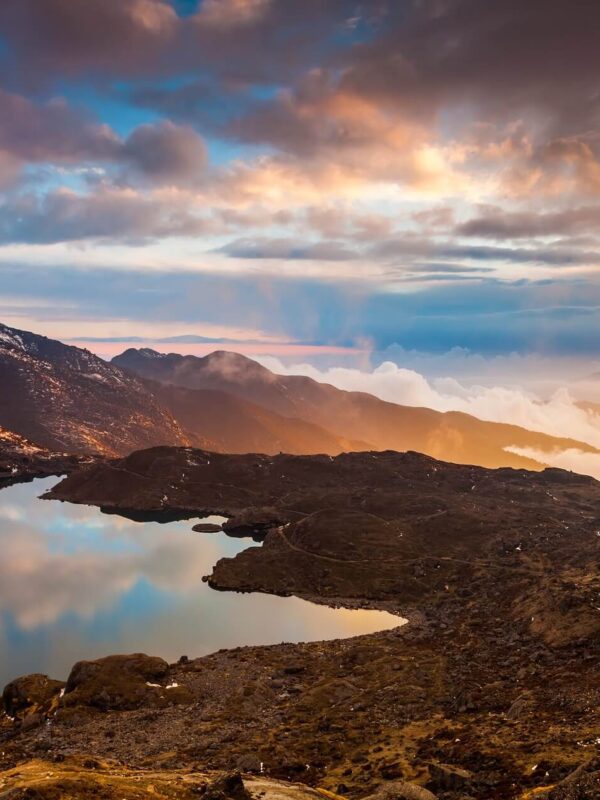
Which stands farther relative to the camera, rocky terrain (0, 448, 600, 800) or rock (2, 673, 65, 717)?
rock (2, 673, 65, 717)

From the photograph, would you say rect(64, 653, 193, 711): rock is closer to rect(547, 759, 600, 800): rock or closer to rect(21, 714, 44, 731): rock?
rect(21, 714, 44, 731): rock

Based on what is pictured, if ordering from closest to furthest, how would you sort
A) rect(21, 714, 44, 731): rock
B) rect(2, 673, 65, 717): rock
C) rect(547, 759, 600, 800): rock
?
rect(547, 759, 600, 800): rock, rect(21, 714, 44, 731): rock, rect(2, 673, 65, 717): rock


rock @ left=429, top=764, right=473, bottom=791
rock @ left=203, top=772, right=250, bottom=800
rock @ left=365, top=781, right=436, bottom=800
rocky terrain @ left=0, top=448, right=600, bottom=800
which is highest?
rock @ left=365, top=781, right=436, bottom=800

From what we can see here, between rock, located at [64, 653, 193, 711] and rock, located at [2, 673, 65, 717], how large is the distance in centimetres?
276

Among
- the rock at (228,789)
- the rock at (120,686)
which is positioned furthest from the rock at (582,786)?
the rock at (120,686)

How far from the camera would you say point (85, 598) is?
155125 millimetres

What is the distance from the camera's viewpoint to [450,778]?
52375mm

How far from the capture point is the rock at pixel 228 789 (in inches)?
1745

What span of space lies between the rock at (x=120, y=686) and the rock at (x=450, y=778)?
167 feet

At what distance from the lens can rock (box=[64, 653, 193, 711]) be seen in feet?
297

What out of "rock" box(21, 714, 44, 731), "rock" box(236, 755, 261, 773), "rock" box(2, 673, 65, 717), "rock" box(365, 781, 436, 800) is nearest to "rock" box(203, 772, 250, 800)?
"rock" box(365, 781, 436, 800)

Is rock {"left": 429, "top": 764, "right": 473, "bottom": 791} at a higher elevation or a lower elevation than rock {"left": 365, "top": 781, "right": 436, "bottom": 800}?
lower

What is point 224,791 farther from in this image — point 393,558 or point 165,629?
point 393,558

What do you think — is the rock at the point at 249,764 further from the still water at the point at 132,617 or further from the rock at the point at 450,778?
the still water at the point at 132,617
